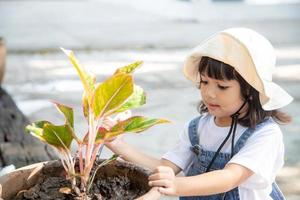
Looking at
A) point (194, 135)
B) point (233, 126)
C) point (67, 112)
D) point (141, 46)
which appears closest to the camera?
point (67, 112)

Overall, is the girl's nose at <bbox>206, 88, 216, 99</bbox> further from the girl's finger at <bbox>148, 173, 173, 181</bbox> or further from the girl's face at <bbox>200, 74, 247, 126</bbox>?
the girl's finger at <bbox>148, 173, 173, 181</bbox>

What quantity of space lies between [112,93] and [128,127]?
0.39 feet

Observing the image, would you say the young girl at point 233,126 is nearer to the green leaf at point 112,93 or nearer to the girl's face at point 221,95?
the girl's face at point 221,95

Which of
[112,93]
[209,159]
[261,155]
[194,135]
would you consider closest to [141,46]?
[194,135]

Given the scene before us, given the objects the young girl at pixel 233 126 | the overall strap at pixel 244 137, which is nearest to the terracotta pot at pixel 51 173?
the young girl at pixel 233 126

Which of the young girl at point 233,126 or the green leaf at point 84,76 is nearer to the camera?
the green leaf at point 84,76

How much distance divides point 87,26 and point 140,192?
7.81 meters

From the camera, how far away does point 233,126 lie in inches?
67.9

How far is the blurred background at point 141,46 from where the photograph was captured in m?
4.29

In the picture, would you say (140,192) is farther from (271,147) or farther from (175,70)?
(175,70)

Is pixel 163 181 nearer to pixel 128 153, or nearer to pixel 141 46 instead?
pixel 128 153

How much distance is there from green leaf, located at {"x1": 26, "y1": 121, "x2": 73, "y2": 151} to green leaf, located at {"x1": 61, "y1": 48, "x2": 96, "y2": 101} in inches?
4.2

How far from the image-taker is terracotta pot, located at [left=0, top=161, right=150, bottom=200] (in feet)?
5.11

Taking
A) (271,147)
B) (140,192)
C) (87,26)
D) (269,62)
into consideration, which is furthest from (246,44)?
(87,26)
